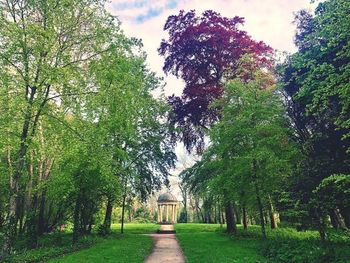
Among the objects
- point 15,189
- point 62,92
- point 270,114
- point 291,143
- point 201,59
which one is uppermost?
point 201,59

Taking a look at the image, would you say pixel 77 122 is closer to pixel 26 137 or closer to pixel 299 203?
pixel 26 137

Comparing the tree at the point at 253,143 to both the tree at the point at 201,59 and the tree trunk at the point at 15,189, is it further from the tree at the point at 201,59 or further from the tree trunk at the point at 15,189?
the tree trunk at the point at 15,189

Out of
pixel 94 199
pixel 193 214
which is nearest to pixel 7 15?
pixel 94 199

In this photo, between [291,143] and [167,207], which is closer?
[291,143]

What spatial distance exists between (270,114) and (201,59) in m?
9.70

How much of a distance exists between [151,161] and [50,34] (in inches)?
743

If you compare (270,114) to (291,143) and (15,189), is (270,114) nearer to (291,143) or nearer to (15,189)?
(291,143)

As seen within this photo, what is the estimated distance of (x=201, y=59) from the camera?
955 inches

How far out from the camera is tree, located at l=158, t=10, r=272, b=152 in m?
23.3

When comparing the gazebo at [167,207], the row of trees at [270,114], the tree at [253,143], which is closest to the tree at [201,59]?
the row of trees at [270,114]

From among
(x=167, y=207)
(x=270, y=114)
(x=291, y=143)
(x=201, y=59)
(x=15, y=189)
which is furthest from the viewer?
(x=167, y=207)

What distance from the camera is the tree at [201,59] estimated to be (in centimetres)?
2328

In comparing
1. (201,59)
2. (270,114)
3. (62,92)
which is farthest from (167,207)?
(62,92)

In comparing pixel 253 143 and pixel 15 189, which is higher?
pixel 253 143
